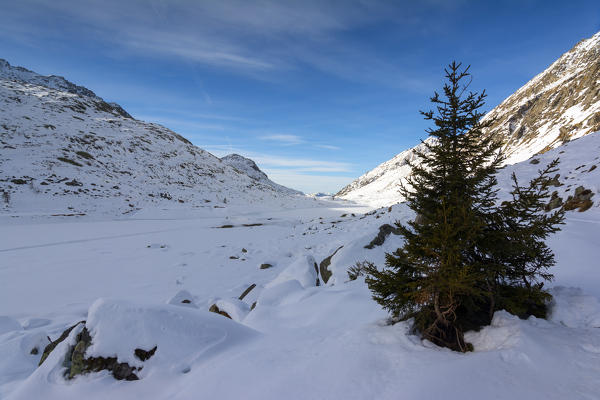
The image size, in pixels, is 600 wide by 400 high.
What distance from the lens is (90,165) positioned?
117 ft

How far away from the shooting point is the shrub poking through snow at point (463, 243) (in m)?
3.15

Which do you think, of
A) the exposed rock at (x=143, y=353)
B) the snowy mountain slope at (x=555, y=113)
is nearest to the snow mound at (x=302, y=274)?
the exposed rock at (x=143, y=353)

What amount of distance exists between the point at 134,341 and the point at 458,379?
13.8 feet

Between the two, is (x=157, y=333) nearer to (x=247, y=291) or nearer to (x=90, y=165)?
(x=247, y=291)

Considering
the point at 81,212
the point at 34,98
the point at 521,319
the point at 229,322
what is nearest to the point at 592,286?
the point at 521,319

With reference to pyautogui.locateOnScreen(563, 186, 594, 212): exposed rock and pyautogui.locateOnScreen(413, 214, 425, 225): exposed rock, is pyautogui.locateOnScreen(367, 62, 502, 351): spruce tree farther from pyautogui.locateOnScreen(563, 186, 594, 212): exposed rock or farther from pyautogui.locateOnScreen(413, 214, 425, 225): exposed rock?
pyautogui.locateOnScreen(563, 186, 594, 212): exposed rock

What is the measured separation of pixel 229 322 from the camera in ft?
14.3

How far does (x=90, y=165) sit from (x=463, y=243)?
4664 cm

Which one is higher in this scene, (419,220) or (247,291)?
(419,220)

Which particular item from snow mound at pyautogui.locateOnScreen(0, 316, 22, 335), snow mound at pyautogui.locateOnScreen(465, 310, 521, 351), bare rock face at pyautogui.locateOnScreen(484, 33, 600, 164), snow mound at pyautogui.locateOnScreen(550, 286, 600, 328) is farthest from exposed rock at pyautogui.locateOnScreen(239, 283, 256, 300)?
bare rock face at pyautogui.locateOnScreen(484, 33, 600, 164)

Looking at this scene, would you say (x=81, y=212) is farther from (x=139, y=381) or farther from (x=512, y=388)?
(x=512, y=388)

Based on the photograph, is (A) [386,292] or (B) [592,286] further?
(B) [592,286]

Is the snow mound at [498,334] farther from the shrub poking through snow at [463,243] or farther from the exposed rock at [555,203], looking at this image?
the exposed rock at [555,203]

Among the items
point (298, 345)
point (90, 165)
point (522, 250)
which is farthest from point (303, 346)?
point (90, 165)
